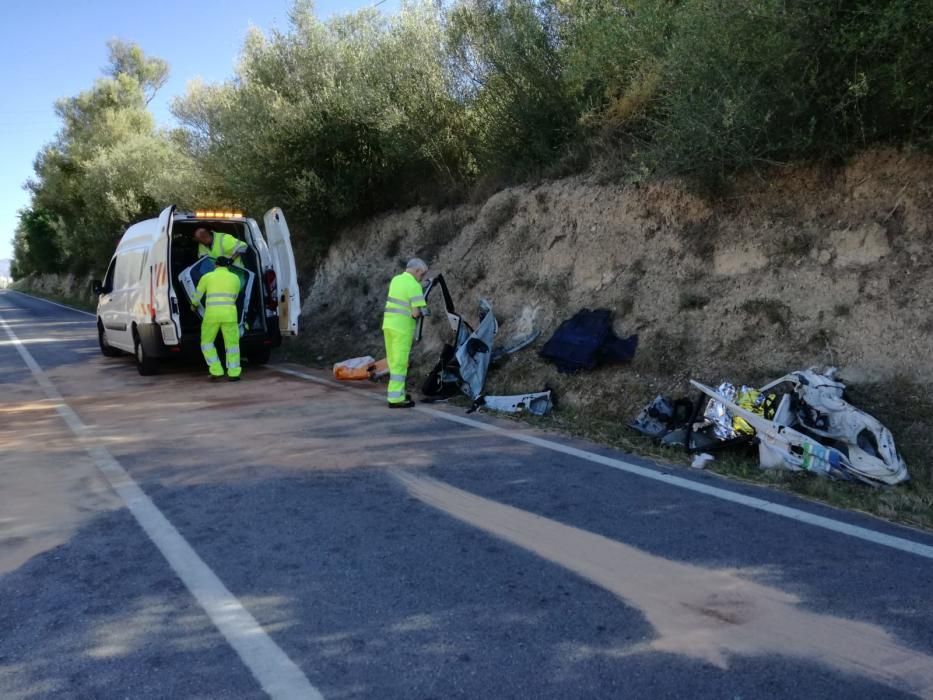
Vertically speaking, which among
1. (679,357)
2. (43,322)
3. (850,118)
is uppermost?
(850,118)

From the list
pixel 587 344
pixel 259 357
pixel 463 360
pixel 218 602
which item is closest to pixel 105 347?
pixel 259 357

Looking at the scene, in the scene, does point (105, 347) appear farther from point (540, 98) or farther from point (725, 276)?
point (725, 276)

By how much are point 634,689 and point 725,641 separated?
559 mm

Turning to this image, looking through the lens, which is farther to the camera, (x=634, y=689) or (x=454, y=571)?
(x=454, y=571)

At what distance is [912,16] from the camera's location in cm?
538

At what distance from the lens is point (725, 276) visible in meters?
7.74

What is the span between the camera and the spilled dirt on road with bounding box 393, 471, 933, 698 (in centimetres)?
287

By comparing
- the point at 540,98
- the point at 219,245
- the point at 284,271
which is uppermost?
the point at 540,98

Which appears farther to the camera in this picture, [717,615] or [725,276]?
[725,276]

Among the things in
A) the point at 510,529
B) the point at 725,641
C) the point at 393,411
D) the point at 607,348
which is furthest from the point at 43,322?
the point at 725,641

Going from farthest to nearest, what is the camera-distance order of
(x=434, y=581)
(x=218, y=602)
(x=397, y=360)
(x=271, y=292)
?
(x=271, y=292)
(x=397, y=360)
(x=434, y=581)
(x=218, y=602)

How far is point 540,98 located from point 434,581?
29.3ft

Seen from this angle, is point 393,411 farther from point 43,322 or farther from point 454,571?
point 43,322

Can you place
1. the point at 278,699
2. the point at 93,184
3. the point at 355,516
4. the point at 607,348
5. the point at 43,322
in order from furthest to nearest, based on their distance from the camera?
the point at 93,184 → the point at 43,322 → the point at 607,348 → the point at 355,516 → the point at 278,699
